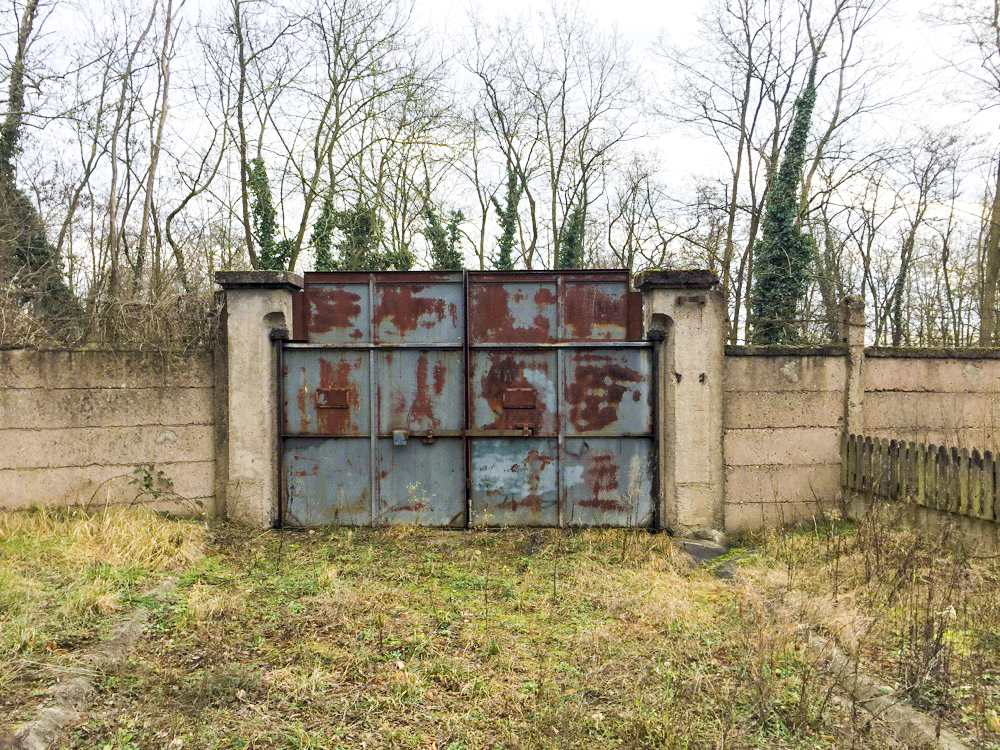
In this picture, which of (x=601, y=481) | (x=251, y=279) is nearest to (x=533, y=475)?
Result: (x=601, y=481)

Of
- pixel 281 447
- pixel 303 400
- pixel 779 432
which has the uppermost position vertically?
pixel 303 400

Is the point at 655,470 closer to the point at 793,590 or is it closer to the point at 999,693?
the point at 793,590

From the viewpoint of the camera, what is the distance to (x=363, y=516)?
752 centimetres

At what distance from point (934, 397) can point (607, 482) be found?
151 inches

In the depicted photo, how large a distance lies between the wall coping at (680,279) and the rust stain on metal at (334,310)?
3.18 m

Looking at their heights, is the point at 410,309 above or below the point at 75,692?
above

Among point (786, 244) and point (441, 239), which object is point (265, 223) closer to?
point (441, 239)

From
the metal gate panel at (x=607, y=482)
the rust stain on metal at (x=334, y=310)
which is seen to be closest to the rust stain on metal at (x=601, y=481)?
the metal gate panel at (x=607, y=482)

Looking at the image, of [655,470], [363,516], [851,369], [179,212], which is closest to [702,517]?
[655,470]

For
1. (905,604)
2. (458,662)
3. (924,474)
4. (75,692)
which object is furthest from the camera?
(924,474)

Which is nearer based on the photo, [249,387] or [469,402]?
[249,387]

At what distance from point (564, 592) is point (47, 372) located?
18.7ft

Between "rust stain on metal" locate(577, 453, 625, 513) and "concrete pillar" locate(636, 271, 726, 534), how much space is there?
1.97 ft

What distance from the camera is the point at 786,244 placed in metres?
14.5
